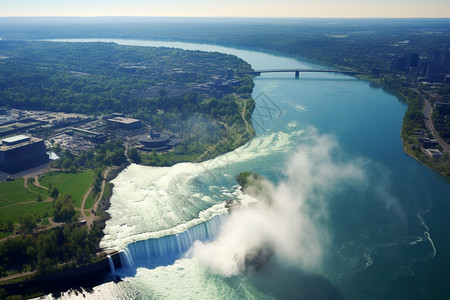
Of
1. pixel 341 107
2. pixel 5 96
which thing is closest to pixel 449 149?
pixel 341 107

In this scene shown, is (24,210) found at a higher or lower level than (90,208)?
higher

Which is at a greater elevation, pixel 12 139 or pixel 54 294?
pixel 12 139

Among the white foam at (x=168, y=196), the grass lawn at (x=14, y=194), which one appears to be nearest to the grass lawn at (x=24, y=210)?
the grass lawn at (x=14, y=194)

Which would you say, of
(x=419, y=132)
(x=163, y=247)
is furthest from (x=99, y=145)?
(x=419, y=132)

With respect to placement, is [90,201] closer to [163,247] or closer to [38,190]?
[38,190]

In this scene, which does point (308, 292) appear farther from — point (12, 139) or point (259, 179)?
point (12, 139)

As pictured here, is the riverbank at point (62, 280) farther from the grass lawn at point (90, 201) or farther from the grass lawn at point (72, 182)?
the grass lawn at point (72, 182)

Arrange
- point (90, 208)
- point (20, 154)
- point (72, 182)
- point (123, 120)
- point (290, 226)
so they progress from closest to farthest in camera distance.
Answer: point (290, 226)
point (90, 208)
point (72, 182)
point (20, 154)
point (123, 120)
